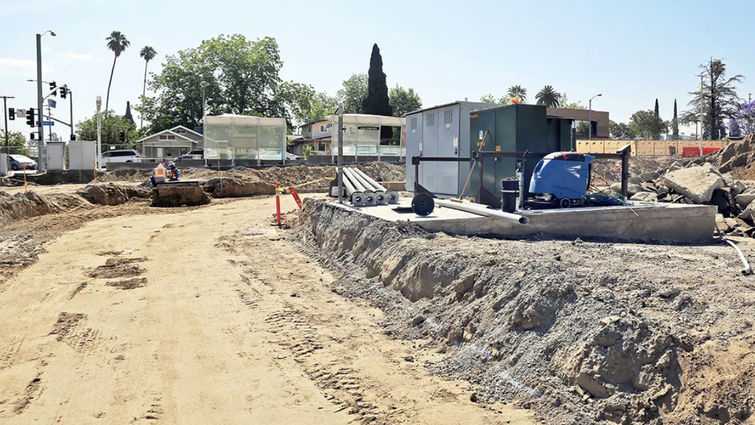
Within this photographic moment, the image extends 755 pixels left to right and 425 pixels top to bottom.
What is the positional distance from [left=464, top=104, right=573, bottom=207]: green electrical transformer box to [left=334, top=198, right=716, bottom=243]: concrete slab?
8.71ft

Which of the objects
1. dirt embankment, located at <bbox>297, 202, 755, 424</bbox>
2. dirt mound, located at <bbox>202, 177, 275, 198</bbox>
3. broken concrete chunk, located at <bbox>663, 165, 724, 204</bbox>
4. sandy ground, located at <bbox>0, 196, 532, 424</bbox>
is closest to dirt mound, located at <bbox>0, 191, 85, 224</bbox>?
dirt mound, located at <bbox>202, 177, 275, 198</bbox>

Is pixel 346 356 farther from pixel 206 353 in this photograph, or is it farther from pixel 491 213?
pixel 491 213

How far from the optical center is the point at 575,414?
4344mm

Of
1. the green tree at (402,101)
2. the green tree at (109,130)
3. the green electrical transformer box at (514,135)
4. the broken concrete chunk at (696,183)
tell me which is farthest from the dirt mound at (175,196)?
the green tree at (402,101)

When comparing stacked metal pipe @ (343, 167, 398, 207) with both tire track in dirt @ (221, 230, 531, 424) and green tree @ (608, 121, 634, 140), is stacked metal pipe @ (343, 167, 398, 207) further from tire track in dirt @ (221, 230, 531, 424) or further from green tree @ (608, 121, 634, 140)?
green tree @ (608, 121, 634, 140)

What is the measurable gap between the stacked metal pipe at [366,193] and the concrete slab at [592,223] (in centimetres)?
72

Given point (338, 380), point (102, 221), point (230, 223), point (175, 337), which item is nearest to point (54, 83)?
point (102, 221)

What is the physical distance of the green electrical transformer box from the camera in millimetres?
13641

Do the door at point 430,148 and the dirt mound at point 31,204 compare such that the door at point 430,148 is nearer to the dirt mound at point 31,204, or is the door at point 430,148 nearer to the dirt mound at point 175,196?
the dirt mound at point 175,196

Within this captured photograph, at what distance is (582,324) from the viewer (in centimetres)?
502

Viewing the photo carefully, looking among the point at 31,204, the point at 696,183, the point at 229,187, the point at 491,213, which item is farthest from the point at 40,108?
the point at 696,183

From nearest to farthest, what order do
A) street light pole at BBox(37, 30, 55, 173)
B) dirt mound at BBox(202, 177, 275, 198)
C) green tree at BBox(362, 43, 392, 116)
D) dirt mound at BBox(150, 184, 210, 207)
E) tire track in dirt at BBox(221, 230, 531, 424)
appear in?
tire track in dirt at BBox(221, 230, 531, 424)
dirt mound at BBox(150, 184, 210, 207)
dirt mound at BBox(202, 177, 275, 198)
street light pole at BBox(37, 30, 55, 173)
green tree at BBox(362, 43, 392, 116)

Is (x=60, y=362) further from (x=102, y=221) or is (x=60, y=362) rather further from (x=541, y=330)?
(x=102, y=221)

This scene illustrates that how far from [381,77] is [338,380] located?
63846 mm
